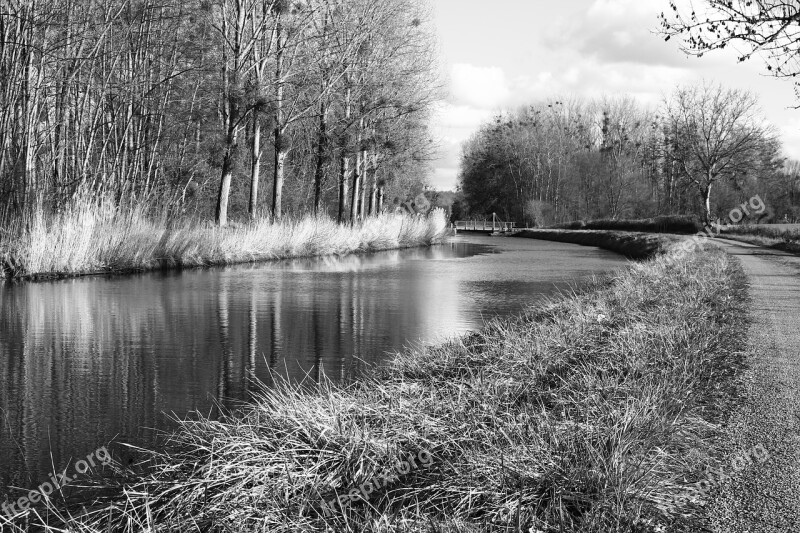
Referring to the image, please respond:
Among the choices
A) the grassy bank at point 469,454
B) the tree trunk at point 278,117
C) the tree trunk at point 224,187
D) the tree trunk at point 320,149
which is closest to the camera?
the grassy bank at point 469,454

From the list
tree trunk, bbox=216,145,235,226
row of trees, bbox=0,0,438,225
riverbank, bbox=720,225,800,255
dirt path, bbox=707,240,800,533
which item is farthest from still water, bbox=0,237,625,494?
riverbank, bbox=720,225,800,255

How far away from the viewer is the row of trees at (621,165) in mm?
52250

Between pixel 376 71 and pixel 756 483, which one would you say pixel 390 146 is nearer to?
pixel 376 71

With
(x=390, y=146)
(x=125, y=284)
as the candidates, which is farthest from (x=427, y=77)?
(x=125, y=284)

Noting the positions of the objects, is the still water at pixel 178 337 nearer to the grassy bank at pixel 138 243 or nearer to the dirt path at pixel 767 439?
the grassy bank at pixel 138 243

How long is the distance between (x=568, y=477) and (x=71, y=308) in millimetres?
9963

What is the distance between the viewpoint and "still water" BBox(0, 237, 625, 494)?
18.8ft

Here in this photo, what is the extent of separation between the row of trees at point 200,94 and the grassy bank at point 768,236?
51.0 ft

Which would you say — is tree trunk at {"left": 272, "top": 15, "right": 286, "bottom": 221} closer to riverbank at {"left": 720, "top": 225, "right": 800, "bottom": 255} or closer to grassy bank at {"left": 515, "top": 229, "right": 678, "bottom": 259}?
grassy bank at {"left": 515, "top": 229, "right": 678, "bottom": 259}

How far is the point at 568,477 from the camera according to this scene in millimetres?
3693

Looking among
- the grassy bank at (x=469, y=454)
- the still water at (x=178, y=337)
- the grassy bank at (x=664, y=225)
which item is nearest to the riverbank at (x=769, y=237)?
the grassy bank at (x=664, y=225)

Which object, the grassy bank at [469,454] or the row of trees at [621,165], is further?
the row of trees at [621,165]

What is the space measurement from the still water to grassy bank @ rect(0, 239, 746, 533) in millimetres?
872

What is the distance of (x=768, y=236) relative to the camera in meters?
32.1
